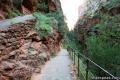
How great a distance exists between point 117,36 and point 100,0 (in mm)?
10816

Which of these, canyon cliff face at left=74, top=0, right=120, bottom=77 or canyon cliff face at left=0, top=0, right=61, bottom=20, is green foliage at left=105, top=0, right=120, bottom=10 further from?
canyon cliff face at left=0, top=0, right=61, bottom=20

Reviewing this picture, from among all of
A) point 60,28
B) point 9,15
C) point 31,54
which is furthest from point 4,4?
point 60,28

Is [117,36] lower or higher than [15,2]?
lower

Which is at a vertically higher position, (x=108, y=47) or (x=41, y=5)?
(x=41, y=5)

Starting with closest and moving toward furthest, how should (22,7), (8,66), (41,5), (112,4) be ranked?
1. (8,66)
2. (112,4)
3. (22,7)
4. (41,5)

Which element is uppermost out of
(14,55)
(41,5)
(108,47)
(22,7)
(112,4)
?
(41,5)

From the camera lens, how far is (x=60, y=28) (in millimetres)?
28750

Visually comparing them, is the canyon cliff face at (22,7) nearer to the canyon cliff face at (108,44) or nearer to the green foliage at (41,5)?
the green foliage at (41,5)

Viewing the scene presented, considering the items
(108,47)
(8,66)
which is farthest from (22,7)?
(8,66)

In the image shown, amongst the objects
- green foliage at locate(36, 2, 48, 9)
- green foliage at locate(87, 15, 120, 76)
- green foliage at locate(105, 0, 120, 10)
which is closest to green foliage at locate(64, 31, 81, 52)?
green foliage at locate(36, 2, 48, 9)

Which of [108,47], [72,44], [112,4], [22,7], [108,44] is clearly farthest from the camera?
[72,44]

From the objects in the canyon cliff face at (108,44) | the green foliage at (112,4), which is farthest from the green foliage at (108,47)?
the green foliage at (112,4)

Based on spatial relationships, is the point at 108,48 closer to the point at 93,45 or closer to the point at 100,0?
the point at 93,45

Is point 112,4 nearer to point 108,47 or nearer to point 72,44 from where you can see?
point 108,47
